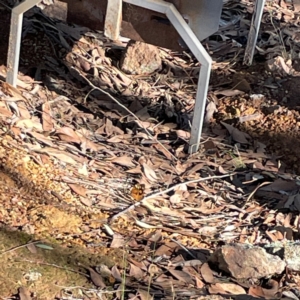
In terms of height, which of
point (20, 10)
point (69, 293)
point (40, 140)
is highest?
point (20, 10)

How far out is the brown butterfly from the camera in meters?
3.52

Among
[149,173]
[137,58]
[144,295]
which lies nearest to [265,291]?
[144,295]

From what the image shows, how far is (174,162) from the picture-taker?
388 cm

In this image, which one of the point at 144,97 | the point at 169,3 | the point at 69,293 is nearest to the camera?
the point at 69,293

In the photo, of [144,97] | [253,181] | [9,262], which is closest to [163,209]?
[253,181]

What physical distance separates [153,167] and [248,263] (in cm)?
99

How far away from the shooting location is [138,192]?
11.7ft

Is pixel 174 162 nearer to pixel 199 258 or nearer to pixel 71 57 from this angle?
pixel 199 258

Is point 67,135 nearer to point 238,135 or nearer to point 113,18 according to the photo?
point 113,18

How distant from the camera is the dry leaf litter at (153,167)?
9.80ft

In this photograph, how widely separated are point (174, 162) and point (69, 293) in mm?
1252

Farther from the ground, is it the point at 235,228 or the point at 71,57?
the point at 71,57

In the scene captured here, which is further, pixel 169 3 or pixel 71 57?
pixel 71 57

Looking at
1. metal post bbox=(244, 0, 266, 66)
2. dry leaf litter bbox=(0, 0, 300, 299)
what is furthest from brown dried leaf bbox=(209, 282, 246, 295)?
metal post bbox=(244, 0, 266, 66)
